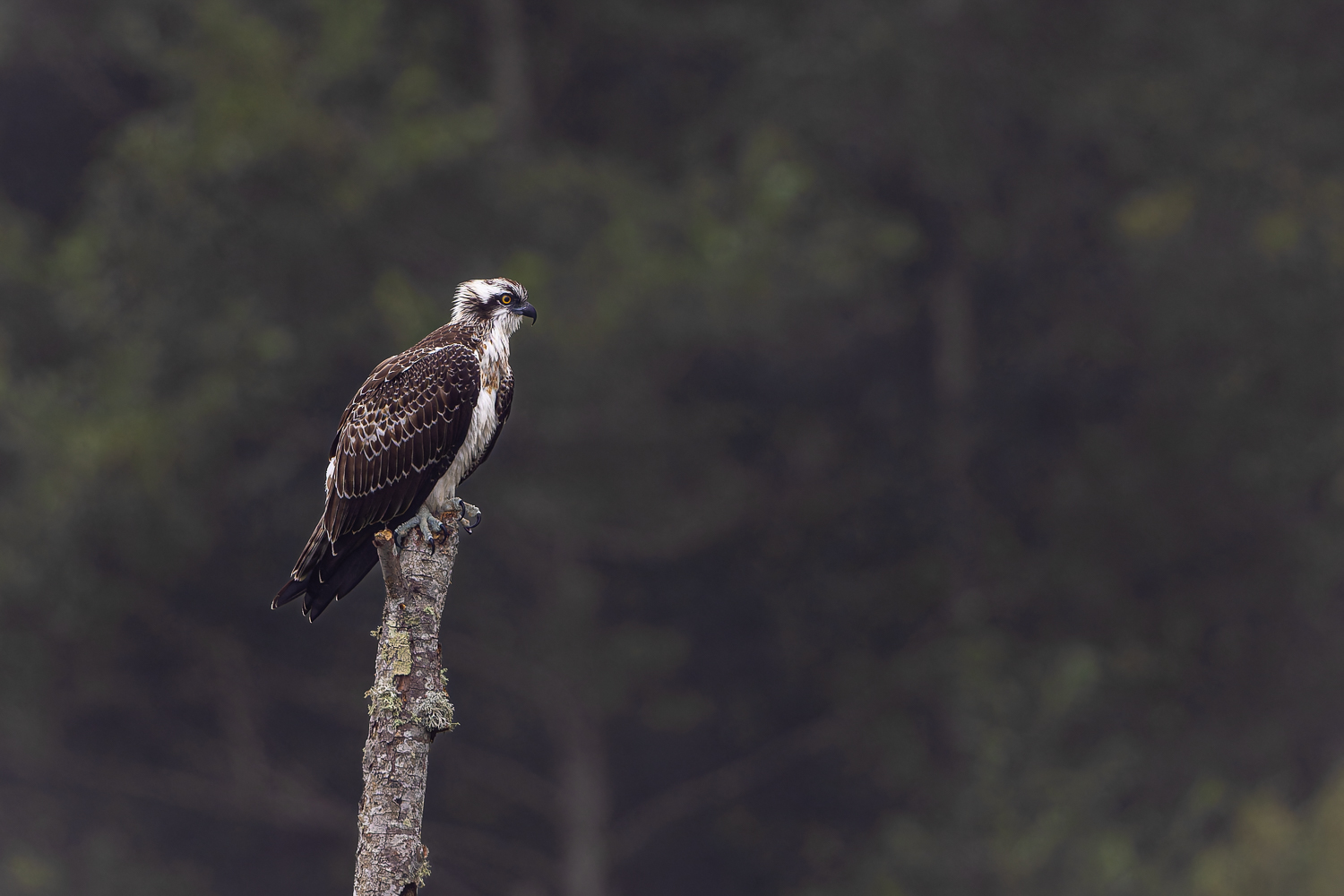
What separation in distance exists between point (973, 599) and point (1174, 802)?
3.97 m

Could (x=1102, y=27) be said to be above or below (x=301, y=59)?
above

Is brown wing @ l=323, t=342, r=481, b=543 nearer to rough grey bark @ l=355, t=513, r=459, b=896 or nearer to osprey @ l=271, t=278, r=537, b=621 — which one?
osprey @ l=271, t=278, r=537, b=621

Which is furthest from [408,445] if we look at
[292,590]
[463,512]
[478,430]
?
[292,590]

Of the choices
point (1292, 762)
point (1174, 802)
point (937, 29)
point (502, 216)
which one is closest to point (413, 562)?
point (502, 216)

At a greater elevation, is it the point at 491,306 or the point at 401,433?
the point at 491,306

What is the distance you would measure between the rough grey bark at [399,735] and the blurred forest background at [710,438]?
10143 mm

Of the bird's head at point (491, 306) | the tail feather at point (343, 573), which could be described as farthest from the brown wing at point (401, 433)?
the bird's head at point (491, 306)

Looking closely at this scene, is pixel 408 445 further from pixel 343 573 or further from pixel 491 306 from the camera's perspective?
pixel 491 306

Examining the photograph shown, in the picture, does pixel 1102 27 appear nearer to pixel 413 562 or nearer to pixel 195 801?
pixel 195 801

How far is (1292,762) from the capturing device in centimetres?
2103

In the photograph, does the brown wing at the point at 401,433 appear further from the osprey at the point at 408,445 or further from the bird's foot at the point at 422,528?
the bird's foot at the point at 422,528

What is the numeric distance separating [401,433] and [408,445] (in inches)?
2.6

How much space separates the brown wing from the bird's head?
1.26ft

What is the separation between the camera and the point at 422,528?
19.1 feet
